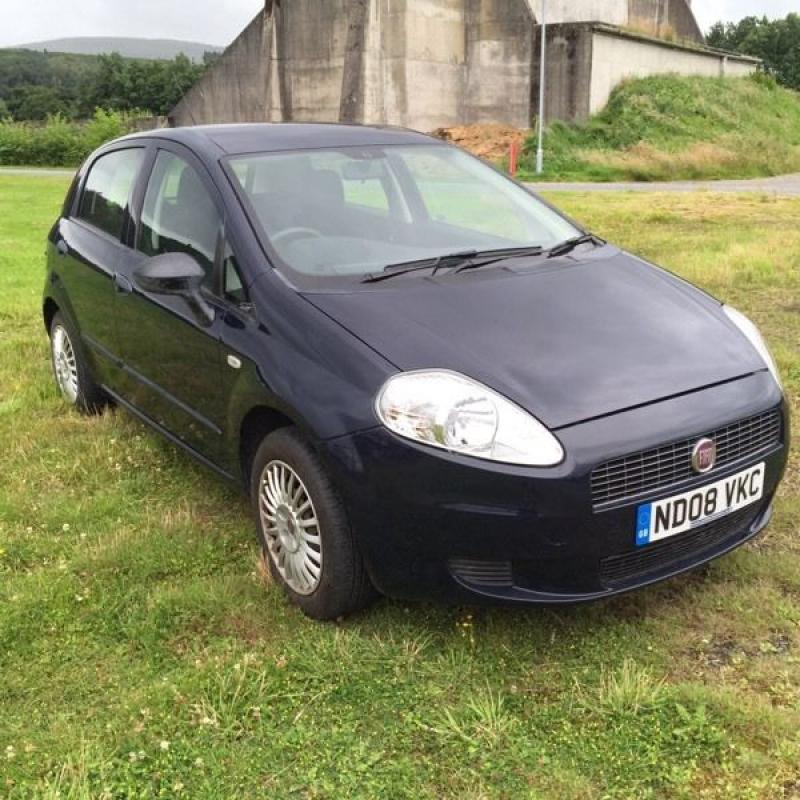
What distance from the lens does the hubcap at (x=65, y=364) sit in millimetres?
5258

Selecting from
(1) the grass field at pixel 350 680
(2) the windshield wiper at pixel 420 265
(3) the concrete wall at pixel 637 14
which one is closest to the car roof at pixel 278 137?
(2) the windshield wiper at pixel 420 265

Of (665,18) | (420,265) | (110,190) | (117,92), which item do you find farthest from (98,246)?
(117,92)

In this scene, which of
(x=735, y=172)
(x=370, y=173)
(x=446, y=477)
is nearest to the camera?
(x=446, y=477)

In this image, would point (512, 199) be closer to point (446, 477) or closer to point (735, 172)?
point (446, 477)

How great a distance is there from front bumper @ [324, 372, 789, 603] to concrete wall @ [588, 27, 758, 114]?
96.6 feet

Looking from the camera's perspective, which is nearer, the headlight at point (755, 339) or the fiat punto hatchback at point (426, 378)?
the fiat punto hatchback at point (426, 378)

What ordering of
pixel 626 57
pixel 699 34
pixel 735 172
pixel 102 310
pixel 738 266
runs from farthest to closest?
1. pixel 699 34
2. pixel 626 57
3. pixel 735 172
4. pixel 738 266
5. pixel 102 310

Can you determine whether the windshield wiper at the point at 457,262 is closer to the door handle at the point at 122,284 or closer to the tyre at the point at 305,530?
the tyre at the point at 305,530

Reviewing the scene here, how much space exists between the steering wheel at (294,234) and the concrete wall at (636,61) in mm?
28619

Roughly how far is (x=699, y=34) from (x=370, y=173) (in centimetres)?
4390

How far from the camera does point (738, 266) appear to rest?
8812mm

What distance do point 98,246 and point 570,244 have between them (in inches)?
93.4

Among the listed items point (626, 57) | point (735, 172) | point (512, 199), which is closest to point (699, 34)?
point (626, 57)

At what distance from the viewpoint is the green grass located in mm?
26156
